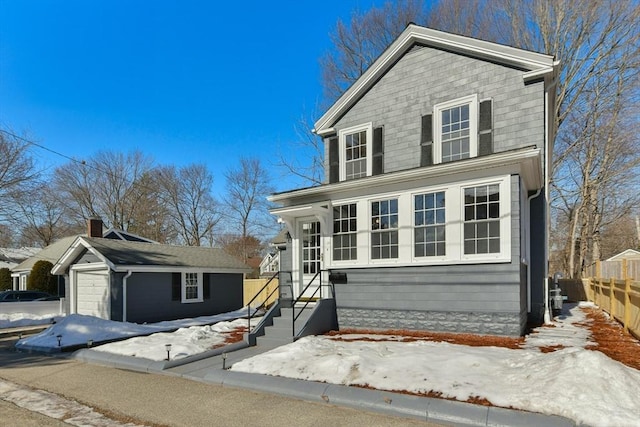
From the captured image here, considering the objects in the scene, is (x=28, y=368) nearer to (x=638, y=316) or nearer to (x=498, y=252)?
(x=498, y=252)

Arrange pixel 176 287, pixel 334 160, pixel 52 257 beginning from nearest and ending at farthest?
pixel 334 160 < pixel 176 287 < pixel 52 257

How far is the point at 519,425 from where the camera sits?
4.23 meters

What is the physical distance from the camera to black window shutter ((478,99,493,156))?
34.0 ft

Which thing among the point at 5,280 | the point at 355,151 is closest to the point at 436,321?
the point at 355,151

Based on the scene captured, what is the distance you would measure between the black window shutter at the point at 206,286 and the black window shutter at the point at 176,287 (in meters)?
Result: 1.20

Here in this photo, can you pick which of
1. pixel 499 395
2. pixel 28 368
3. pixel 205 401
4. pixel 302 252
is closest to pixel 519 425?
pixel 499 395

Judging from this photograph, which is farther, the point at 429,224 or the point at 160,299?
the point at 160,299

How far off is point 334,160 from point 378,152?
1599 millimetres

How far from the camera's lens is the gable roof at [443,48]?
1027cm

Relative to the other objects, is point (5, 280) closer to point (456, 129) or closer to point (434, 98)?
point (434, 98)

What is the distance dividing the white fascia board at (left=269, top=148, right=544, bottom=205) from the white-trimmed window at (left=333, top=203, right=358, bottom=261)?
0.49 m

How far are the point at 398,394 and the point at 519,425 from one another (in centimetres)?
146

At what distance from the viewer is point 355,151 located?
41.5ft

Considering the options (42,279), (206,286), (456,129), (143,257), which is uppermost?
(456,129)
